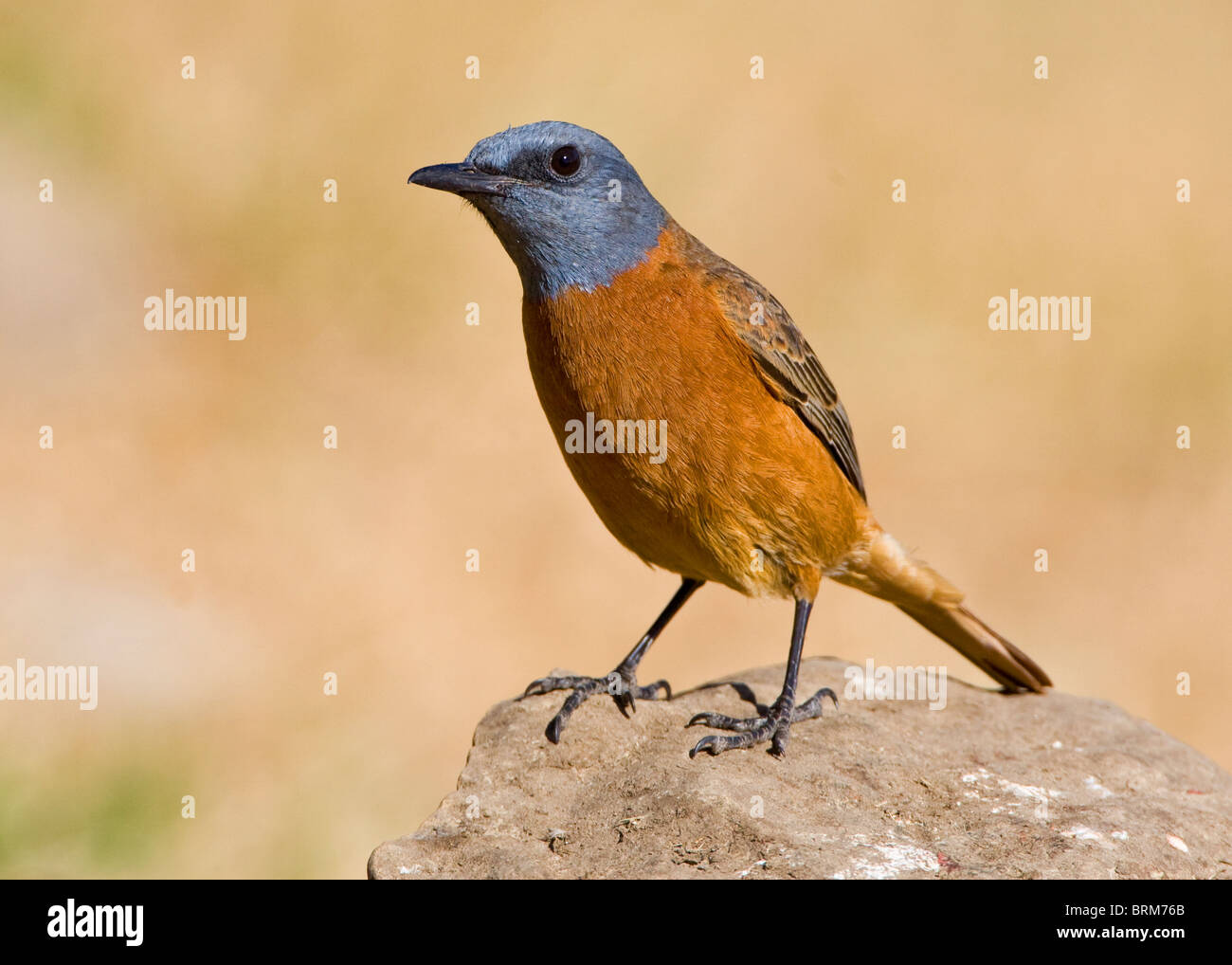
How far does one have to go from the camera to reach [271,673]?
11.0m

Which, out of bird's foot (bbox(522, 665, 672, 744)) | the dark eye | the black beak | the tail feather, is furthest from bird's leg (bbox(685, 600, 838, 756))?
the black beak

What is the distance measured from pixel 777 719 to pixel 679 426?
1.53 metres

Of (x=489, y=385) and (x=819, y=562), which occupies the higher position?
(x=489, y=385)

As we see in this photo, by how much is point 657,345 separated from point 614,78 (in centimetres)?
789

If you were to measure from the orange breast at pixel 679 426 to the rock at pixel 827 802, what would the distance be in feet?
2.96

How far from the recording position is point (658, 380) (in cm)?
620

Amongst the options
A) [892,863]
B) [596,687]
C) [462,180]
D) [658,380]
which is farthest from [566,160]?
[892,863]

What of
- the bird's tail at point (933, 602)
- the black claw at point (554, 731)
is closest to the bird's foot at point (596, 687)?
the black claw at point (554, 731)

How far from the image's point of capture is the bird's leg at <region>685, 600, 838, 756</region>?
6.36 meters

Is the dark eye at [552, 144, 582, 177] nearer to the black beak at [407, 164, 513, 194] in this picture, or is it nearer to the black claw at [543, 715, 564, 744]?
the black beak at [407, 164, 513, 194]

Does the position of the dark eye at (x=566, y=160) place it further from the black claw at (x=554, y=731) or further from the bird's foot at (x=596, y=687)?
the black claw at (x=554, y=731)

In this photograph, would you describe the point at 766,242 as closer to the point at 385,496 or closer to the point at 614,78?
the point at 614,78

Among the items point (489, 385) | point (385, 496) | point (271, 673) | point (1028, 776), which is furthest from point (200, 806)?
point (1028, 776)

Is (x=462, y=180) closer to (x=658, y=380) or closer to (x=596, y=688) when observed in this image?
(x=658, y=380)
